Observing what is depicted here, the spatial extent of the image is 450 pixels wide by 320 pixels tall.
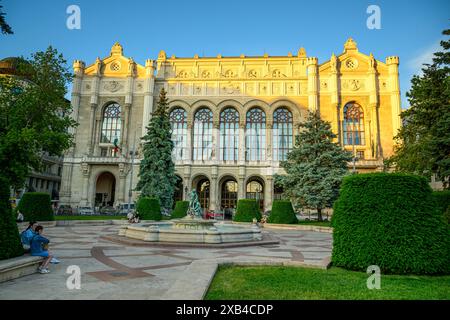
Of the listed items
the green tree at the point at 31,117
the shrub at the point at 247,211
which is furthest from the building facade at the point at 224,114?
the green tree at the point at 31,117

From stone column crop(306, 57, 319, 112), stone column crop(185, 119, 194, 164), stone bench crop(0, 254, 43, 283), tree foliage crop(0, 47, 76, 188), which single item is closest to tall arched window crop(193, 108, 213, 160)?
stone column crop(185, 119, 194, 164)

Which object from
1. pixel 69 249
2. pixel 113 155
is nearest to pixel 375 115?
pixel 113 155

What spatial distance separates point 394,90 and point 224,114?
2429 centimetres

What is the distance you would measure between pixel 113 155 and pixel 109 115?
675 centimetres

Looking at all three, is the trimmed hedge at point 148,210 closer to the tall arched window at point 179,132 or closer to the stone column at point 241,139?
the tall arched window at point 179,132

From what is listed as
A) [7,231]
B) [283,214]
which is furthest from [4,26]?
[283,214]

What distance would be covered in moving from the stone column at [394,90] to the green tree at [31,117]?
1570 inches

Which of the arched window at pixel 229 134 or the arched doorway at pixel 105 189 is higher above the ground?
the arched window at pixel 229 134

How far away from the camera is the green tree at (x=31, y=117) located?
15.4 m

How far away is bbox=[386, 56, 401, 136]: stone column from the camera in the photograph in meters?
40.8

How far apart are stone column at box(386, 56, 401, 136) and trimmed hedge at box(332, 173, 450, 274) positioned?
127 feet

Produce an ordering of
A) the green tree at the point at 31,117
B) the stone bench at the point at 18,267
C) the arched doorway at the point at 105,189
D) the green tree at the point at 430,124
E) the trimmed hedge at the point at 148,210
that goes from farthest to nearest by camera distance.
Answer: the arched doorway at the point at 105,189, the trimmed hedge at the point at 148,210, the green tree at the point at 430,124, the green tree at the point at 31,117, the stone bench at the point at 18,267

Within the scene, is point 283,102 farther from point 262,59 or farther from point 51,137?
point 51,137

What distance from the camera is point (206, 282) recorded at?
16.4ft
